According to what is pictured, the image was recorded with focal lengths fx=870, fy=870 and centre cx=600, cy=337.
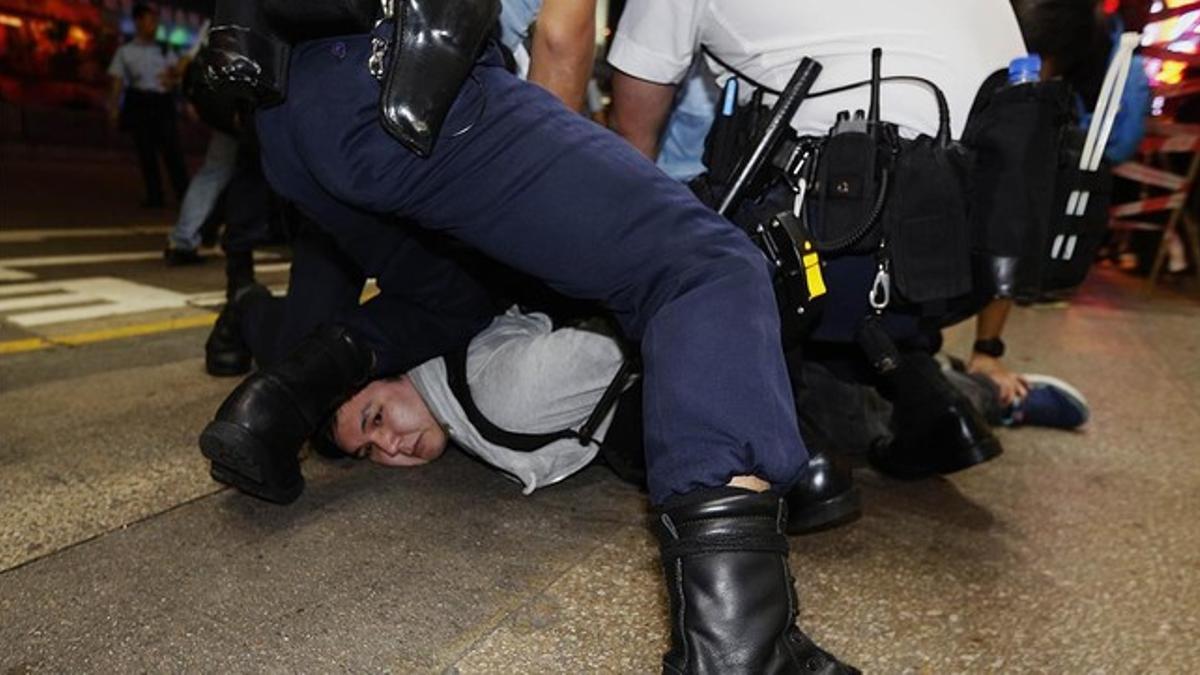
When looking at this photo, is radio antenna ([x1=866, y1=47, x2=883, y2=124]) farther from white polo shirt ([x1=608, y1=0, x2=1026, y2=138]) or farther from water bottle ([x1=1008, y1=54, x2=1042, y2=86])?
water bottle ([x1=1008, y1=54, x2=1042, y2=86])

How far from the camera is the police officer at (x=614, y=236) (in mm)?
943

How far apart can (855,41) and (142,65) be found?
666cm

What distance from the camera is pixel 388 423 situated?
1817mm

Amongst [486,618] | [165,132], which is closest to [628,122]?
[486,618]

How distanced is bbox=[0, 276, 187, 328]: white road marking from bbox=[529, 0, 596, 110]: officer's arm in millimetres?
2336

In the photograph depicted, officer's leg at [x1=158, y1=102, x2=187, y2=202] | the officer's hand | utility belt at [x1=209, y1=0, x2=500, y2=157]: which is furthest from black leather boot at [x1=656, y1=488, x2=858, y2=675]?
officer's leg at [x1=158, y1=102, x2=187, y2=202]

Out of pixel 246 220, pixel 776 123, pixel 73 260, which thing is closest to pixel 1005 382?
pixel 776 123

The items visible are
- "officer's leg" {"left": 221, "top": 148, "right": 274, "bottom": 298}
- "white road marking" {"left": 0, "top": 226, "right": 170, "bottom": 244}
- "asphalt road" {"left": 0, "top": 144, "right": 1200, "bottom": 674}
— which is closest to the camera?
"asphalt road" {"left": 0, "top": 144, "right": 1200, "bottom": 674}

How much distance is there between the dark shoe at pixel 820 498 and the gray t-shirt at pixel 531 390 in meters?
0.39

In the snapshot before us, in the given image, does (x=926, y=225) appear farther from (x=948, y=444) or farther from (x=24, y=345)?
(x=24, y=345)

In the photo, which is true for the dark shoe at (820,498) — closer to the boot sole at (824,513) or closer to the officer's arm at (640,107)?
the boot sole at (824,513)

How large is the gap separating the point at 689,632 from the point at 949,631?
568 millimetres

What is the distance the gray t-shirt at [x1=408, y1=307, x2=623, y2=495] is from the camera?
1.66 metres

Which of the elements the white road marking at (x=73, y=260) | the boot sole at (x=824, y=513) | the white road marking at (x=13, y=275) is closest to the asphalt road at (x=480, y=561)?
the boot sole at (x=824, y=513)
